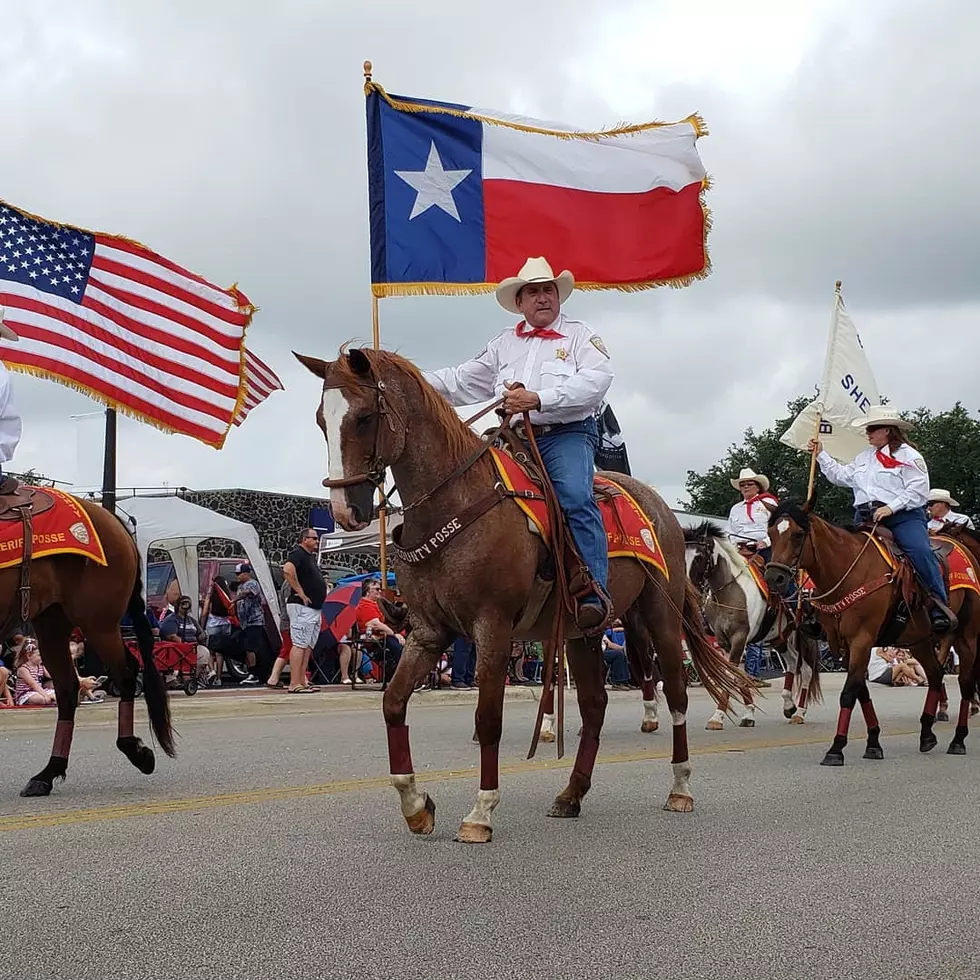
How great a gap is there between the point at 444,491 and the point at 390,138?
7.98 m

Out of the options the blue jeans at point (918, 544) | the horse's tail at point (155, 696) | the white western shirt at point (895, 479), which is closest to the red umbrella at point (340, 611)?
the white western shirt at point (895, 479)

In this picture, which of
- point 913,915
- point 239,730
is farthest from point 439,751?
point 913,915

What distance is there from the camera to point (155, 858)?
5461 millimetres

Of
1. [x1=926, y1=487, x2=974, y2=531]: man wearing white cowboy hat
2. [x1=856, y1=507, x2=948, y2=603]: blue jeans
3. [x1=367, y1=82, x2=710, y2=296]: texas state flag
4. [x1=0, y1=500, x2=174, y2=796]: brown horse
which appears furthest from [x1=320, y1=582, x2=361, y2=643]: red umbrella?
[x1=0, y1=500, x2=174, y2=796]: brown horse

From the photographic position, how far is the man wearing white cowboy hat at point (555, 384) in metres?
6.69

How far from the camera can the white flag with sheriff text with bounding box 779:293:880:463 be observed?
49.5 feet

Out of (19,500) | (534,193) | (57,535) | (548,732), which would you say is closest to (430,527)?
(57,535)

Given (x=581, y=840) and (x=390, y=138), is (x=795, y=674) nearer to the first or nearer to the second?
(x=390, y=138)

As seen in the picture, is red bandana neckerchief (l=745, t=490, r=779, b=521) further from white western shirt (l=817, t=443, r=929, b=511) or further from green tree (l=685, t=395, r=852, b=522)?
green tree (l=685, t=395, r=852, b=522)

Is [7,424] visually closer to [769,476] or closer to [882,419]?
[882,419]

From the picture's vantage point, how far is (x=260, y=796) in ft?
24.4

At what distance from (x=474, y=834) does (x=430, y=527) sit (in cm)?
151

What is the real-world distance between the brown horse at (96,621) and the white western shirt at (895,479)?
667 cm

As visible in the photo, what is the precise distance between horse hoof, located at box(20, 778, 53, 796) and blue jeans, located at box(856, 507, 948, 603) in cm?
763
